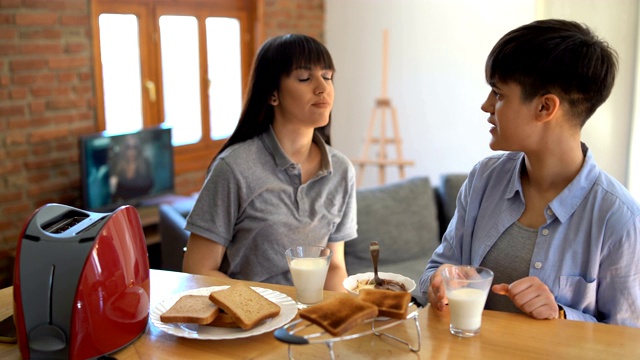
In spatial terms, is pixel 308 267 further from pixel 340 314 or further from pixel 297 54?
pixel 297 54

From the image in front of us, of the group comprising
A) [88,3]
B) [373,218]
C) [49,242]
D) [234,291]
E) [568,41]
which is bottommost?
[373,218]

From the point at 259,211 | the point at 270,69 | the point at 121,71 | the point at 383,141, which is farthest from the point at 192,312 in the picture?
Answer: the point at 383,141

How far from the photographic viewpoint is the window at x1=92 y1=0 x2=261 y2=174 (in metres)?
Answer: 4.02

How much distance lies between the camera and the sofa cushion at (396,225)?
3303mm

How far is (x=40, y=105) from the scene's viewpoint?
11.6 feet

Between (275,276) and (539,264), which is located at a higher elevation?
(539,264)

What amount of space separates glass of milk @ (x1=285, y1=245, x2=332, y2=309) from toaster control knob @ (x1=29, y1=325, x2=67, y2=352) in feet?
1.50

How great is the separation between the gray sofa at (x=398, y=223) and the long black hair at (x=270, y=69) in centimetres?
112

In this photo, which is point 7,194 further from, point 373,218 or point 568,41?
point 568,41

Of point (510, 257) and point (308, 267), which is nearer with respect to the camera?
point (308, 267)

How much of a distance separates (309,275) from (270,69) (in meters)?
0.82

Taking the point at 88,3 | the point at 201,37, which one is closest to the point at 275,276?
the point at 88,3

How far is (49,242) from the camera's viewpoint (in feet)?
4.00

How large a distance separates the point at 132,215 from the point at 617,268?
985 millimetres
